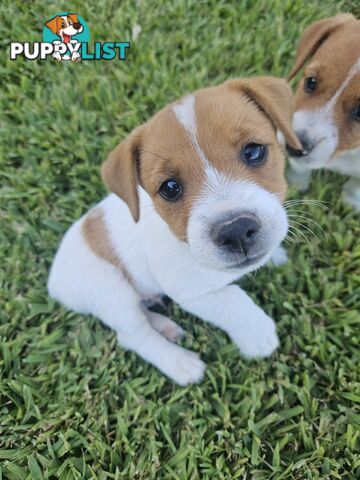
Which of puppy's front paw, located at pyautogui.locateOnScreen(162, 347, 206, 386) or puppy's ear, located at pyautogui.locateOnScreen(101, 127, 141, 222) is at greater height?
puppy's ear, located at pyautogui.locateOnScreen(101, 127, 141, 222)

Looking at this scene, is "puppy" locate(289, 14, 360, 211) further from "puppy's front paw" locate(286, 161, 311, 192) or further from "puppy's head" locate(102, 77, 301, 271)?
"puppy's head" locate(102, 77, 301, 271)

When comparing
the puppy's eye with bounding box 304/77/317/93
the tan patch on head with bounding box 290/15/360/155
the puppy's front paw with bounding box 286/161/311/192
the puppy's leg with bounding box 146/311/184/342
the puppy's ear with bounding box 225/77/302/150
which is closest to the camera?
the puppy's ear with bounding box 225/77/302/150

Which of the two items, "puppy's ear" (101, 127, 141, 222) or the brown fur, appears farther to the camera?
"puppy's ear" (101, 127, 141, 222)

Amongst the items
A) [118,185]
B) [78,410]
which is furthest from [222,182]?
[78,410]

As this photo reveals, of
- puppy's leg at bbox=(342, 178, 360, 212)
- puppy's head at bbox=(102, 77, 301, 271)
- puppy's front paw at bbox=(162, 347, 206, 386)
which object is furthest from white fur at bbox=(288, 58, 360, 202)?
puppy's front paw at bbox=(162, 347, 206, 386)

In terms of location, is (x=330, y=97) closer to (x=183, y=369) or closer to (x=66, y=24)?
(x=183, y=369)

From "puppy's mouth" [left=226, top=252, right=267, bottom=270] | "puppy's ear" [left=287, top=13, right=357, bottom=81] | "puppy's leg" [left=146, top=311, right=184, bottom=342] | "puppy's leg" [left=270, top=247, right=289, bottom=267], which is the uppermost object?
"puppy's ear" [left=287, top=13, right=357, bottom=81]

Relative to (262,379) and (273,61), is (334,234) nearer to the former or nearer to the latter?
(262,379)

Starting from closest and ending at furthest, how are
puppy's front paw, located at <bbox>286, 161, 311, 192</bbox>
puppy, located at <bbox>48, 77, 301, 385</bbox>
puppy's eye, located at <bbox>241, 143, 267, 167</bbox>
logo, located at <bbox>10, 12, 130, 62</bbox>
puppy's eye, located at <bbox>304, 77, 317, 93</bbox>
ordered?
puppy, located at <bbox>48, 77, 301, 385</bbox>, puppy's eye, located at <bbox>241, 143, 267, 167</bbox>, puppy's eye, located at <bbox>304, 77, 317, 93</bbox>, puppy's front paw, located at <bbox>286, 161, 311, 192</bbox>, logo, located at <bbox>10, 12, 130, 62</bbox>

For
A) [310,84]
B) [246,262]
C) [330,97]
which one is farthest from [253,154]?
[310,84]
